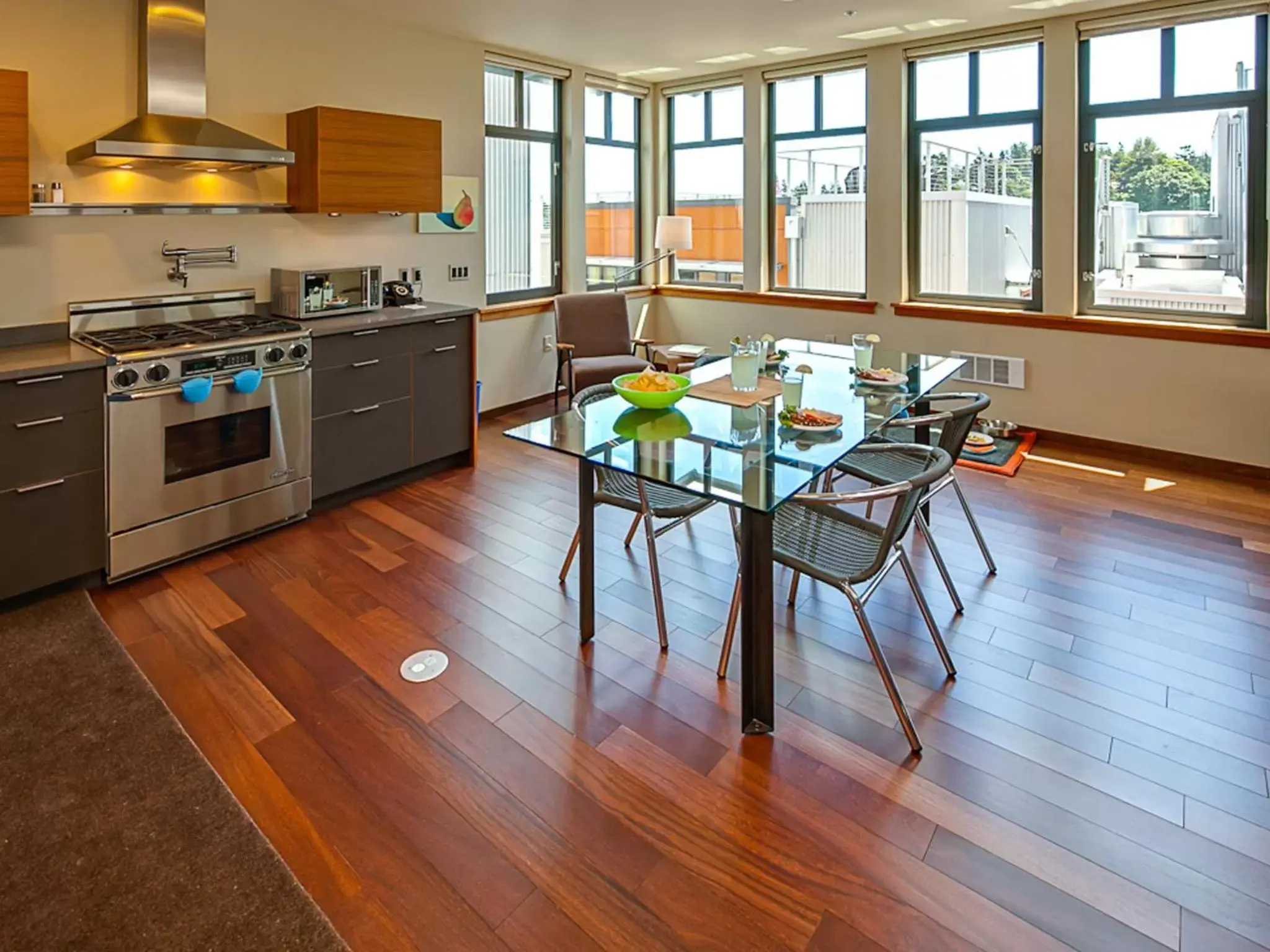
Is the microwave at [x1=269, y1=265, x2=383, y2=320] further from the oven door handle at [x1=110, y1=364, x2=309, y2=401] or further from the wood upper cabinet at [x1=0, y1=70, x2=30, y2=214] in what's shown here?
the wood upper cabinet at [x1=0, y1=70, x2=30, y2=214]

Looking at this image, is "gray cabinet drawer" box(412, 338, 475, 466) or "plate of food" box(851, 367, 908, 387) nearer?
"plate of food" box(851, 367, 908, 387)

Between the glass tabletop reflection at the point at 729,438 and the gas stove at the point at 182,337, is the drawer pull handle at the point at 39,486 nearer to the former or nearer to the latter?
the gas stove at the point at 182,337

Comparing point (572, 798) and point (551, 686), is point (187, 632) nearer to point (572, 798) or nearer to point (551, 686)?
point (551, 686)

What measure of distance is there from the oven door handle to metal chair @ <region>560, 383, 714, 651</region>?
1552mm

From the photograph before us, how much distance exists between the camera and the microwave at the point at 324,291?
13.7ft

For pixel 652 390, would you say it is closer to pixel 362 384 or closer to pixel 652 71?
pixel 362 384

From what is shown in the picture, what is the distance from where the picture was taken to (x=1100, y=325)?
16.6ft

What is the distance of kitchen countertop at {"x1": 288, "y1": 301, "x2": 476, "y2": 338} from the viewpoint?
13.1ft

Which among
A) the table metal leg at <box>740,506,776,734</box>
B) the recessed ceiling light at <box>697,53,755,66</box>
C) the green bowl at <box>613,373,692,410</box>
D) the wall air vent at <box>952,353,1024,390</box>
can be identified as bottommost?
the table metal leg at <box>740,506,776,734</box>

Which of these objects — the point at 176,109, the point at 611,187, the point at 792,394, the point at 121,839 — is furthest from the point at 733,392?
the point at 611,187

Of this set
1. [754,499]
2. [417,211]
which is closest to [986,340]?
[417,211]

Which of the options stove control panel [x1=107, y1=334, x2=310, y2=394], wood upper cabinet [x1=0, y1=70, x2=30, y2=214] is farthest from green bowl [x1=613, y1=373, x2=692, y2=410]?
wood upper cabinet [x1=0, y1=70, x2=30, y2=214]

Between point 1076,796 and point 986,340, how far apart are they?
4.11 meters

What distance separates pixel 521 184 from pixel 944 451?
4454 mm
